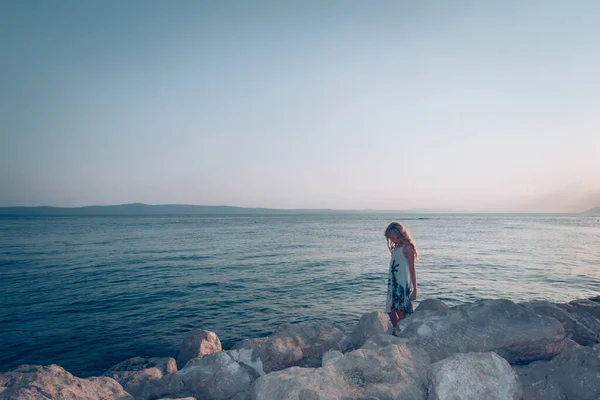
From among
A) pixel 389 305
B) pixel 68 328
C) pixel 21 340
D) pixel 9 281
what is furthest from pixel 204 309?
pixel 9 281

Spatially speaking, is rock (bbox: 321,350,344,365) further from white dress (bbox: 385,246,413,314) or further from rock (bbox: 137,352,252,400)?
white dress (bbox: 385,246,413,314)

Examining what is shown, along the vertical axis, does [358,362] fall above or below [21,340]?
above

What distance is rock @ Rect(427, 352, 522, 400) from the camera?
11.1 ft

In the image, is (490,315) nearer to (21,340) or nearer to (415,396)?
(415,396)

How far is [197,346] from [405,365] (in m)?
5.39

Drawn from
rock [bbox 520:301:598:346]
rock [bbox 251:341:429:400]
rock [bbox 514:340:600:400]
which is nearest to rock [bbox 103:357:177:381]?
rock [bbox 251:341:429:400]

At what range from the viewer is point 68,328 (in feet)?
34.5

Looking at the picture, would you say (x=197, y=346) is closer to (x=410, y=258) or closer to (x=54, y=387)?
(x=54, y=387)

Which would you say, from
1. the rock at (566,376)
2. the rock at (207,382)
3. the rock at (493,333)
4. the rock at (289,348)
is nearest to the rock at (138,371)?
the rock at (207,382)

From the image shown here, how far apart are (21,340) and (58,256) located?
66.4 feet

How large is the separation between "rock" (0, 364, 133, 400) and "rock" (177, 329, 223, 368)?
2019 millimetres

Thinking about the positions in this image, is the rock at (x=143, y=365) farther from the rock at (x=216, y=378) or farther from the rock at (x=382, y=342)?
the rock at (x=382, y=342)

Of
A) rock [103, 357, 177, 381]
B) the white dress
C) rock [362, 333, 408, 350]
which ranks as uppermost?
the white dress

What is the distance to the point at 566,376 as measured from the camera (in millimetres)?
4312
